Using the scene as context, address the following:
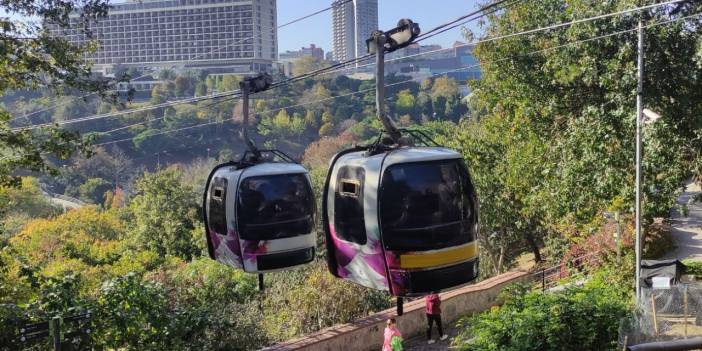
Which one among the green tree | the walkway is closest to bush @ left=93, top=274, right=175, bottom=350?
the walkway

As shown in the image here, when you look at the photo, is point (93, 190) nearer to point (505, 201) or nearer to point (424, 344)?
point (505, 201)

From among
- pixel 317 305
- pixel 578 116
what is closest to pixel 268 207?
pixel 317 305

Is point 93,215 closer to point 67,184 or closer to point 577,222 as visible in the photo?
point 577,222

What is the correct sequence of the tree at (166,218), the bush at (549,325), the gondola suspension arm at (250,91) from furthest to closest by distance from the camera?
the tree at (166,218) → the gondola suspension arm at (250,91) → the bush at (549,325)

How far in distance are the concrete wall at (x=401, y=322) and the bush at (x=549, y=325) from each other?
2.07 meters

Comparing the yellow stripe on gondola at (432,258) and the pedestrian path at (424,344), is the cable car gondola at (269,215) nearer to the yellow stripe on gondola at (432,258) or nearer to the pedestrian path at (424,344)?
the yellow stripe on gondola at (432,258)

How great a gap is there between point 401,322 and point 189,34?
4784 inches

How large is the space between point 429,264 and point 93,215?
34112mm

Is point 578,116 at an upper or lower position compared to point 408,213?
upper

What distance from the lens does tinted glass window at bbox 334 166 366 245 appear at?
6.84 metres

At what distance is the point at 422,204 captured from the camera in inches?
254

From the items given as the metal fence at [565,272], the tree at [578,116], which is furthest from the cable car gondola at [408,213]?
the metal fence at [565,272]

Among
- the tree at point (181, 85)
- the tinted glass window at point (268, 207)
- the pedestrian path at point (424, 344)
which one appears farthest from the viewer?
the tree at point (181, 85)

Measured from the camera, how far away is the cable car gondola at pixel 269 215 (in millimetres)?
9109
